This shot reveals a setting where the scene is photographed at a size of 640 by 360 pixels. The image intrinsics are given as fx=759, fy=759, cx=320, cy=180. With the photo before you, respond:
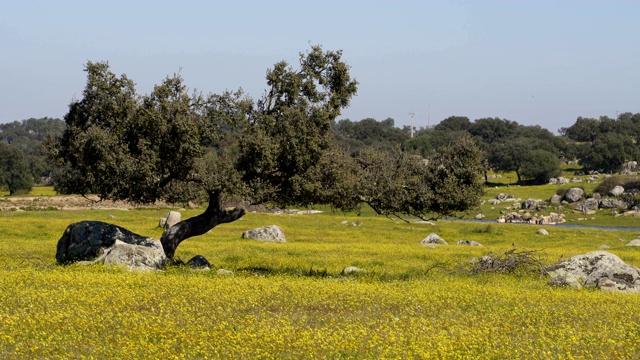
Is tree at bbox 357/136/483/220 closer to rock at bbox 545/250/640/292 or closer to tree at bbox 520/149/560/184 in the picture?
rock at bbox 545/250/640/292

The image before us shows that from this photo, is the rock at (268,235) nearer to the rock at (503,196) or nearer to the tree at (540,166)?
the rock at (503,196)

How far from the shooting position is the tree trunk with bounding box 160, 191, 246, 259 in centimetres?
3584

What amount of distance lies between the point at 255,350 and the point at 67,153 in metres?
19.5

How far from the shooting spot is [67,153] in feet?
111

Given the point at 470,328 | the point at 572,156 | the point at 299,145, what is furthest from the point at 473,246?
the point at 572,156

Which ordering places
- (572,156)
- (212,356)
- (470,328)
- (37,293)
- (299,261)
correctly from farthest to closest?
(572,156) → (299,261) → (37,293) → (470,328) → (212,356)

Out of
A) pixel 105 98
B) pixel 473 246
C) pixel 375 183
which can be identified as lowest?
pixel 473 246

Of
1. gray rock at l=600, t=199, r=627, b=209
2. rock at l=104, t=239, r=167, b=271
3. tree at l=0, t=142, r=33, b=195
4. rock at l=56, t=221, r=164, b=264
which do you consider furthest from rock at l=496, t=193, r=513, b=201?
rock at l=104, t=239, r=167, b=271

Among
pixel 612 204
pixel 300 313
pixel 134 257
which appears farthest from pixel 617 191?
pixel 300 313

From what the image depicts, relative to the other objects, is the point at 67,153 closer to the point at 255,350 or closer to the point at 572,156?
the point at 255,350

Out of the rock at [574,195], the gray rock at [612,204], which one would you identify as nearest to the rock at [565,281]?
the gray rock at [612,204]

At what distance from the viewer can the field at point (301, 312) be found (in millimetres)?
17766

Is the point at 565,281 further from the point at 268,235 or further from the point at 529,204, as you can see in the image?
the point at 529,204

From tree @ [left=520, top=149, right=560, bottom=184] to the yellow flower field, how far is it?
121 metres
